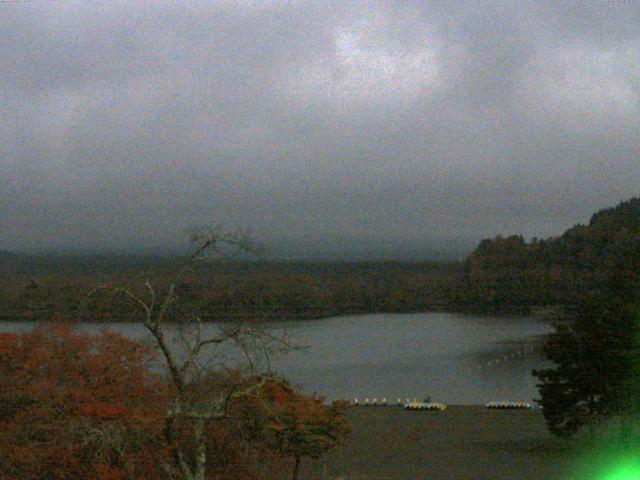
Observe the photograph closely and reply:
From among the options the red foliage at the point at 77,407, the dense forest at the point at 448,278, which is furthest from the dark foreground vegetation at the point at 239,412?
the dense forest at the point at 448,278

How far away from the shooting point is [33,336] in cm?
715

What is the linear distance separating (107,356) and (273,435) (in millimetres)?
1599

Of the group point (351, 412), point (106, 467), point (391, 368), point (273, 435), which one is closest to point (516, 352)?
point (391, 368)

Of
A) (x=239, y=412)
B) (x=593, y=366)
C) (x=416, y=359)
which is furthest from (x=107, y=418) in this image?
(x=416, y=359)

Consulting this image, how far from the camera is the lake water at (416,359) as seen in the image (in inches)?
911

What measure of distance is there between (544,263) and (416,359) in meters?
22.9

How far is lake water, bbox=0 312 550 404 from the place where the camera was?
23.1 meters

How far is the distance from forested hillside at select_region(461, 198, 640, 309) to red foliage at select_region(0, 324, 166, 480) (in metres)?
40.7

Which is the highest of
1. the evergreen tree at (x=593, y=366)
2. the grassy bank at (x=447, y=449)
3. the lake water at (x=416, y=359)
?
the evergreen tree at (x=593, y=366)

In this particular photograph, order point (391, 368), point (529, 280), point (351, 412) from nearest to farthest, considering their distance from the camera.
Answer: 1. point (351, 412)
2. point (391, 368)
3. point (529, 280)

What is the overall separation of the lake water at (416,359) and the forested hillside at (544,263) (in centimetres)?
352

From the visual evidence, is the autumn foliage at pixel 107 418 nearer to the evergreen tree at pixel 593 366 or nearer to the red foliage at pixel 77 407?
the red foliage at pixel 77 407

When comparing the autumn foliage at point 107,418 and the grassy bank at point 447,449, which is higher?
the autumn foliage at point 107,418

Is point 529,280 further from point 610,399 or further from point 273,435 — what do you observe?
point 273,435
